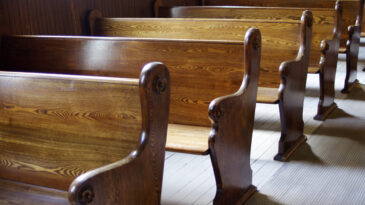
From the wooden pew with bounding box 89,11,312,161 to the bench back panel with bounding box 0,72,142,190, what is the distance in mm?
1664

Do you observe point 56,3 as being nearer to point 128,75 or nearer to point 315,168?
Result: point 128,75

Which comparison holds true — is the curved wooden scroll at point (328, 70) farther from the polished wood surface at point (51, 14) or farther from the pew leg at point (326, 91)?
the polished wood surface at point (51, 14)

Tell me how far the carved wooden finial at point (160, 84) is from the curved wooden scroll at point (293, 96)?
1.59 metres

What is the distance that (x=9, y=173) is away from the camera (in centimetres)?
195

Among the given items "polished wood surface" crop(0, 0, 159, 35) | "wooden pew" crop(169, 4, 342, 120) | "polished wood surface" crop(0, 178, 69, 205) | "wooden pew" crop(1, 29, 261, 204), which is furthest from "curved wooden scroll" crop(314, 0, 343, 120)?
"polished wood surface" crop(0, 178, 69, 205)

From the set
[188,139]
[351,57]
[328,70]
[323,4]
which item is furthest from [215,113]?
[323,4]

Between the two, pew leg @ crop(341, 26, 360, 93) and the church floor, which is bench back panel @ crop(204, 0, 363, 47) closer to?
pew leg @ crop(341, 26, 360, 93)

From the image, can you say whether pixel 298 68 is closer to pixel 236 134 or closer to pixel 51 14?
pixel 236 134

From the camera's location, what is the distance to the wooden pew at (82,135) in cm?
159

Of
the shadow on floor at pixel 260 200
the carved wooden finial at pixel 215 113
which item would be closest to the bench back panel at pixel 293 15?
the shadow on floor at pixel 260 200

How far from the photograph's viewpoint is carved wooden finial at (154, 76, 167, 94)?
159cm

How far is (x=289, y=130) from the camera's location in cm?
322

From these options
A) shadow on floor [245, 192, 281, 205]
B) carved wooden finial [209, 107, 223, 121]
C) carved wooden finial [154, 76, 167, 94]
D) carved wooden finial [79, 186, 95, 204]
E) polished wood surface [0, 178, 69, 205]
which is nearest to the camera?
carved wooden finial [79, 186, 95, 204]

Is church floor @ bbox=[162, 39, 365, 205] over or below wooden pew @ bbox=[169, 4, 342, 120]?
below
